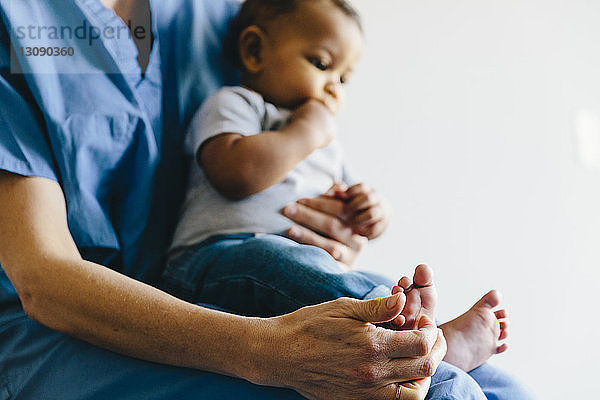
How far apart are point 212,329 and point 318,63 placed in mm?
599

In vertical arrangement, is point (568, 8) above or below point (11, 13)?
above

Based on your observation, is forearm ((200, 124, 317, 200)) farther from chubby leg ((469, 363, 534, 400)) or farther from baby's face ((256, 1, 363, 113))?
chubby leg ((469, 363, 534, 400))

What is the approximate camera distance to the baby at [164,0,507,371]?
0.83 meters

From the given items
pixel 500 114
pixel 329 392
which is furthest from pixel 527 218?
pixel 329 392

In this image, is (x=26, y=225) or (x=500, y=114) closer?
(x=26, y=225)

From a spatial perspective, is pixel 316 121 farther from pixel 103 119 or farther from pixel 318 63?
pixel 103 119

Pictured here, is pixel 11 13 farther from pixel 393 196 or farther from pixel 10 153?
pixel 393 196

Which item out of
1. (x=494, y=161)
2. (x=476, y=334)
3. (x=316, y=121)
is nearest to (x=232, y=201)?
(x=316, y=121)

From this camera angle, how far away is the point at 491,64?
165 cm

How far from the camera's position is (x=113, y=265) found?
96cm

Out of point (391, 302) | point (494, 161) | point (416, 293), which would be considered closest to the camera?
point (391, 302)

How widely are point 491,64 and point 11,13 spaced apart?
116 cm

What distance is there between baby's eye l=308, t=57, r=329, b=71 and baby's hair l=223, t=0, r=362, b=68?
0.09m

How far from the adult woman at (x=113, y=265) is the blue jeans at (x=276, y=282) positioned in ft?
0.32
